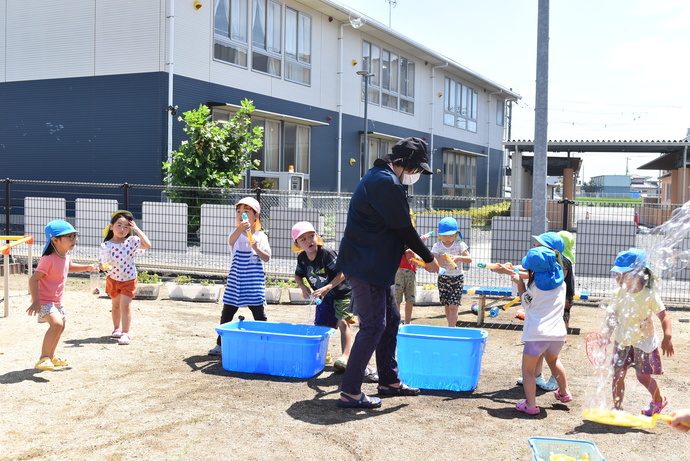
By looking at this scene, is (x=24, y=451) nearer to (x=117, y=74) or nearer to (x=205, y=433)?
(x=205, y=433)

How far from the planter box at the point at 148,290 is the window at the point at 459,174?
26558 millimetres

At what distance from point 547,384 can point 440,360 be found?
103cm

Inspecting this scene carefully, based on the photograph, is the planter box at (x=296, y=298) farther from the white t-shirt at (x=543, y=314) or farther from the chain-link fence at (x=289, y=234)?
the white t-shirt at (x=543, y=314)

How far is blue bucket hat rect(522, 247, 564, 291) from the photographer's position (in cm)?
509

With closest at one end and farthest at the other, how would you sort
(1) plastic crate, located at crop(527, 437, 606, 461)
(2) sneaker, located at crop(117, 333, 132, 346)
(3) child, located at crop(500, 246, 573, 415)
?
(1) plastic crate, located at crop(527, 437, 606, 461)
(3) child, located at crop(500, 246, 573, 415)
(2) sneaker, located at crop(117, 333, 132, 346)

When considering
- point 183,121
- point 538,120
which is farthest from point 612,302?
point 183,121

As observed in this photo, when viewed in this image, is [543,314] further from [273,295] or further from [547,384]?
[273,295]

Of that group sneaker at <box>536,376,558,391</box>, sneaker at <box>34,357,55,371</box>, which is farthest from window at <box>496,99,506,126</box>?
sneaker at <box>34,357,55,371</box>

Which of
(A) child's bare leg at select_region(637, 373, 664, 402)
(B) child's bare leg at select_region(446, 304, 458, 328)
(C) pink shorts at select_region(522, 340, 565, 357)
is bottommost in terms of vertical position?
(A) child's bare leg at select_region(637, 373, 664, 402)

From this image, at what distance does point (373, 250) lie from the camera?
512cm

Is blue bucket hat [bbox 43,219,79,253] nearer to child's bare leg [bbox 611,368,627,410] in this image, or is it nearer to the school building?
child's bare leg [bbox 611,368,627,410]

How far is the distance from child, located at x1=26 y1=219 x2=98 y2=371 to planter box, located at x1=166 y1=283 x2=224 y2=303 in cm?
423

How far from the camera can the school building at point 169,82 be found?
18328 mm

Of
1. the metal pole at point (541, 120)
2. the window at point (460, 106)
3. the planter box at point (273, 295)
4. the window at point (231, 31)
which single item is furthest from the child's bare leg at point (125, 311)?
the window at point (460, 106)
